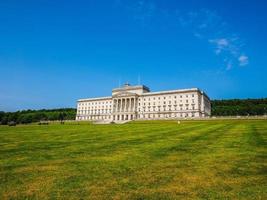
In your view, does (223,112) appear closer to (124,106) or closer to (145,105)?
(145,105)

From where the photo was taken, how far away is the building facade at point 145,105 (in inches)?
4860

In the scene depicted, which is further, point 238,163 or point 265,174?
point 238,163

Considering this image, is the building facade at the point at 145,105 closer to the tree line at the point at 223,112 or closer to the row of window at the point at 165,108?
the row of window at the point at 165,108

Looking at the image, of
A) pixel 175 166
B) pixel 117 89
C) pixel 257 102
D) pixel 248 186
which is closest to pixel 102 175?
pixel 175 166

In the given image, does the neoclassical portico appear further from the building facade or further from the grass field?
the grass field

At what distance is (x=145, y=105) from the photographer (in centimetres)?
13850

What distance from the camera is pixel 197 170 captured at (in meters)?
9.47

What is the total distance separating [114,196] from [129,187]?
86cm

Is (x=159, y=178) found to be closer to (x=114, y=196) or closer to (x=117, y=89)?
(x=114, y=196)

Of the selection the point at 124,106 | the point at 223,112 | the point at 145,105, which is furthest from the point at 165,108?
the point at 223,112

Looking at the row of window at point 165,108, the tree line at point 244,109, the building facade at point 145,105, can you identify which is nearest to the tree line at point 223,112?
the tree line at point 244,109

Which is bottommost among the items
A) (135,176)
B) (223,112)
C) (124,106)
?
(135,176)

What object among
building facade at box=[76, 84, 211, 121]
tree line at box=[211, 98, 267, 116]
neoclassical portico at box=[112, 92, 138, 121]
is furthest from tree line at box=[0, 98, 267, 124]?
neoclassical portico at box=[112, 92, 138, 121]

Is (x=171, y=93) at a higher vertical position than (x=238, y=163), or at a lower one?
higher
